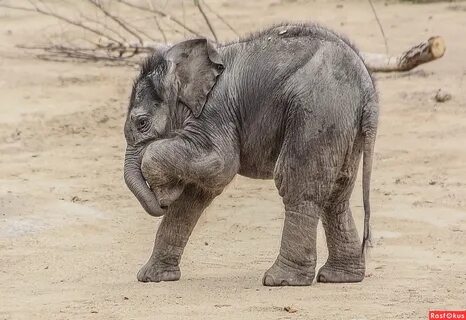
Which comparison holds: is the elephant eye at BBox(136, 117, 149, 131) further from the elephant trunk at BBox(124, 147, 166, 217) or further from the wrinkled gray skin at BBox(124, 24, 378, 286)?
the elephant trunk at BBox(124, 147, 166, 217)

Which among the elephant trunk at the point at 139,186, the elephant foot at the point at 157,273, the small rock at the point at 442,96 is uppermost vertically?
the elephant trunk at the point at 139,186

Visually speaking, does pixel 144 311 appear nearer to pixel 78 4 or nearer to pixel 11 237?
pixel 11 237

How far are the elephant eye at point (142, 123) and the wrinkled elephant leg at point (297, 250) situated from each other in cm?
90

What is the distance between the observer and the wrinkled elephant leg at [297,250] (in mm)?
7898

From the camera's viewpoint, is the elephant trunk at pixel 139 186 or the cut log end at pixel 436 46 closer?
the elephant trunk at pixel 139 186

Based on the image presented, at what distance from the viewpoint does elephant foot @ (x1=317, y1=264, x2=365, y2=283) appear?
27.1ft

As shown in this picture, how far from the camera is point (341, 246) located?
327 inches

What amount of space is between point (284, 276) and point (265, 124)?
0.83 metres

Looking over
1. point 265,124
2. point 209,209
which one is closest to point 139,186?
point 265,124

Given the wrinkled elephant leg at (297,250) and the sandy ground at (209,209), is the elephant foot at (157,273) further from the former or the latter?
the wrinkled elephant leg at (297,250)

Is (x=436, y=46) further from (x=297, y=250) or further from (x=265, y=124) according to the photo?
(x=297, y=250)

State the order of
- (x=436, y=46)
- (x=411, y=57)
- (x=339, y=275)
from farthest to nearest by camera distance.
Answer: (x=411, y=57) → (x=436, y=46) → (x=339, y=275)

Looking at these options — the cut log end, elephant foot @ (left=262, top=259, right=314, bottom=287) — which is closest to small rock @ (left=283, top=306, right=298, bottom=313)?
elephant foot @ (left=262, top=259, right=314, bottom=287)

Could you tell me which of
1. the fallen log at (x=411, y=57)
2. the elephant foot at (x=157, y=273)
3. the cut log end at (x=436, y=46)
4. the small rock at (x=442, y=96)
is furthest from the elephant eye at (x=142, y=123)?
the small rock at (x=442, y=96)
